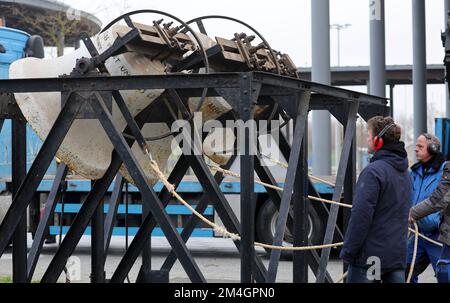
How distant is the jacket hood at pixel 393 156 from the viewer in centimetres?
564

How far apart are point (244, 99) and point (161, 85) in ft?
2.11

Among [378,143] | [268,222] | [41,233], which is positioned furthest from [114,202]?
[268,222]

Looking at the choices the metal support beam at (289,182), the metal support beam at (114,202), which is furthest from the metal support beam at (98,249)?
the metal support beam at (289,182)

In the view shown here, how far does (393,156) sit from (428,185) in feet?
7.41

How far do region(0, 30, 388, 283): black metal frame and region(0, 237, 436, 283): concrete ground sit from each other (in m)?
3.27

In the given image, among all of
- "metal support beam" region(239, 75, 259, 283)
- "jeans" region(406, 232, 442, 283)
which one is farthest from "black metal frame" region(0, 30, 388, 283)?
"jeans" region(406, 232, 442, 283)

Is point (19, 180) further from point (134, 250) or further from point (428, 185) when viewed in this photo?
point (428, 185)

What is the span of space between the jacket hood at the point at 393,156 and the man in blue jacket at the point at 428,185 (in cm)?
206

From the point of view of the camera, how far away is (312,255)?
7.41 m

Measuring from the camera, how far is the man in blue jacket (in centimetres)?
768

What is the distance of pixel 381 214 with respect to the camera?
554cm

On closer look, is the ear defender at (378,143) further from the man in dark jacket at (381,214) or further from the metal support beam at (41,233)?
the metal support beam at (41,233)
